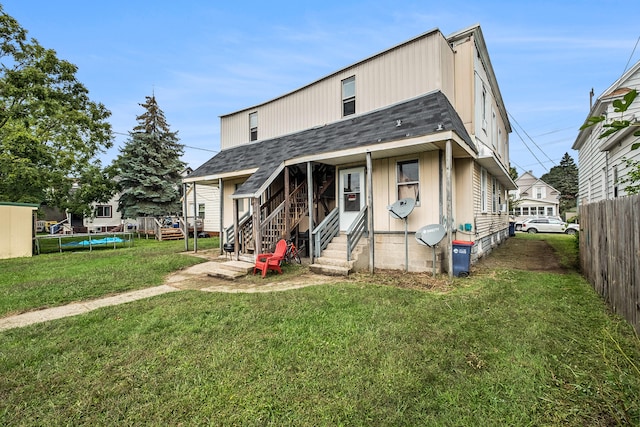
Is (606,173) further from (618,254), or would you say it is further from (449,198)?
(618,254)

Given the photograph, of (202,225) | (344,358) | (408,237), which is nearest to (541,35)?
(408,237)

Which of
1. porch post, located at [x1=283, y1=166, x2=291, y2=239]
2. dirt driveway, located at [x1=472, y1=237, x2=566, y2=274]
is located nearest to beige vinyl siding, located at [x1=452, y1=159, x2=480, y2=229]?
dirt driveway, located at [x1=472, y1=237, x2=566, y2=274]

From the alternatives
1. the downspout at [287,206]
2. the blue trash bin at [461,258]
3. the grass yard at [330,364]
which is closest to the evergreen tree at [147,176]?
the downspout at [287,206]

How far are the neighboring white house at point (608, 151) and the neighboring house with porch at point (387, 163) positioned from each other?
117 inches

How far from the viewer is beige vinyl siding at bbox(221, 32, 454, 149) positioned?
8.23 m

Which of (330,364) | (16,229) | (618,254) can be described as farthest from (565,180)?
(16,229)

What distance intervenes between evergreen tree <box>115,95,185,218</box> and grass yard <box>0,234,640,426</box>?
2202 centimetres

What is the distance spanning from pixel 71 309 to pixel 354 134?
24.0 ft

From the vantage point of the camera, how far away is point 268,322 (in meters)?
4.18

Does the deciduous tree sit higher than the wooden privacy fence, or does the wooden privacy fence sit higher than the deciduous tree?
the deciduous tree

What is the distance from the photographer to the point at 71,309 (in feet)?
16.6

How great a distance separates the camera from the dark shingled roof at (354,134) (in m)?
6.95

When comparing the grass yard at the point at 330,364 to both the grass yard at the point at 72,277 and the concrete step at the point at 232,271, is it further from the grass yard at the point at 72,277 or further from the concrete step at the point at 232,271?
the concrete step at the point at 232,271

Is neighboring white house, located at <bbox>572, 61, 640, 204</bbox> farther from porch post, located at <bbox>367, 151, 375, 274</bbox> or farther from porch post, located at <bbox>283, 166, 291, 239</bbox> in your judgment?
porch post, located at <bbox>283, 166, 291, 239</bbox>
